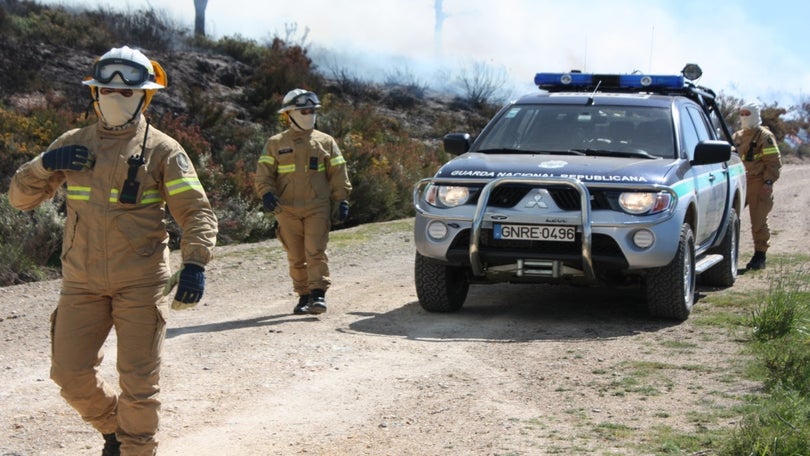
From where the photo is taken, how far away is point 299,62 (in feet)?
86.1

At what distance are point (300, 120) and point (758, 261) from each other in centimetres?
590

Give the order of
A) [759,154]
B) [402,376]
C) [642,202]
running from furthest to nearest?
[759,154] < [642,202] < [402,376]

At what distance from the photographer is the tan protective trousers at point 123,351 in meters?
4.82

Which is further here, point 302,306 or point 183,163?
point 302,306

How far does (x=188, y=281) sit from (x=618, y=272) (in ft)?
15.2

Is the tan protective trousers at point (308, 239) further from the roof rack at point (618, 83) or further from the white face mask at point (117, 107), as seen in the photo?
the white face mask at point (117, 107)

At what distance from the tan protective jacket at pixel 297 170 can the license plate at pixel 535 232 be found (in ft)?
4.69

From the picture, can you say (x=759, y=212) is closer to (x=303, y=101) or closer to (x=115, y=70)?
(x=303, y=101)

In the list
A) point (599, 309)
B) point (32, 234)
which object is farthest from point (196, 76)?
point (599, 309)

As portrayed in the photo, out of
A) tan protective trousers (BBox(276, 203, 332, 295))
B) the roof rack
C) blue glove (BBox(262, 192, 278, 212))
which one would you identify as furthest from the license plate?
the roof rack

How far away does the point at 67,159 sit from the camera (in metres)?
4.77

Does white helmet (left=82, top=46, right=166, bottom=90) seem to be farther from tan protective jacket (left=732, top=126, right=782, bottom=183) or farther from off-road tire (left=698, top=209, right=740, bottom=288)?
tan protective jacket (left=732, top=126, right=782, bottom=183)

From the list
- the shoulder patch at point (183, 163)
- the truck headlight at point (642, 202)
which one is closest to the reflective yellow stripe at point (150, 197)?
the shoulder patch at point (183, 163)

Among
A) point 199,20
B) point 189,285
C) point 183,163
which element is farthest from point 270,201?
point 199,20
